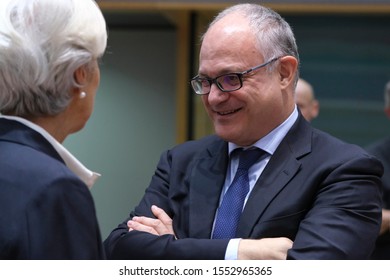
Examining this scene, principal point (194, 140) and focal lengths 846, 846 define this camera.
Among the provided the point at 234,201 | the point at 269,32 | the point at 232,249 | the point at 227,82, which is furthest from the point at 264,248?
the point at 269,32

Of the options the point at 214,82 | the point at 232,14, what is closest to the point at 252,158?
the point at 214,82

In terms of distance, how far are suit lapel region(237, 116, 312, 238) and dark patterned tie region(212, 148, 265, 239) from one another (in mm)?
42

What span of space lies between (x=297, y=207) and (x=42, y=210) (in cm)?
108

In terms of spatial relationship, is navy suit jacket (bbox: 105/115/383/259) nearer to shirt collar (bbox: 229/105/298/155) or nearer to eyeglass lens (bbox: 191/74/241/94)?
shirt collar (bbox: 229/105/298/155)

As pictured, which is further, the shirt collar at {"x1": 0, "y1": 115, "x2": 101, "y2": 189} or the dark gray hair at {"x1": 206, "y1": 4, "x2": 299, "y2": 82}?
the dark gray hair at {"x1": 206, "y1": 4, "x2": 299, "y2": 82}

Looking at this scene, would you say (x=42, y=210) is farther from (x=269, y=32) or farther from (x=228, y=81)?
(x=269, y=32)

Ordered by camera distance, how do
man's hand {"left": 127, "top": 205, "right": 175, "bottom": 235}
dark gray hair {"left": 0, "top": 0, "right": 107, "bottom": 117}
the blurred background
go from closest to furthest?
dark gray hair {"left": 0, "top": 0, "right": 107, "bottom": 117} < man's hand {"left": 127, "top": 205, "right": 175, "bottom": 235} < the blurred background

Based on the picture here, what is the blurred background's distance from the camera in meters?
6.75

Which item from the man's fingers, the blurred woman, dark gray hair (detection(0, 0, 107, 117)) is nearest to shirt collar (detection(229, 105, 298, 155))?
the man's fingers

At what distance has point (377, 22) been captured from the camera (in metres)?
6.81

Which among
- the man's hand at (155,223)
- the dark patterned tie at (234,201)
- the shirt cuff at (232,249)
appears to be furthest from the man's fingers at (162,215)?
the shirt cuff at (232,249)

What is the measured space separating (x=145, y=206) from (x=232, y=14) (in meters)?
0.76

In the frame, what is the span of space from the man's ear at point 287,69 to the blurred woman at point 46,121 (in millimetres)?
920

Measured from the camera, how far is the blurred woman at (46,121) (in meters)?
1.96
